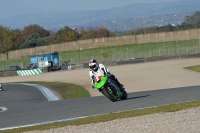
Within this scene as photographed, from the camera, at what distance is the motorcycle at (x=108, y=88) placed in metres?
19.2

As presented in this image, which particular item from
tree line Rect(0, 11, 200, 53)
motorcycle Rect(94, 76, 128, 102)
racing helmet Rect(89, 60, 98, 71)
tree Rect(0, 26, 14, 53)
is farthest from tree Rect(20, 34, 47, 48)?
racing helmet Rect(89, 60, 98, 71)

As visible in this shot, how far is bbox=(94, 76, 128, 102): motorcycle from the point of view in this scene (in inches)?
755

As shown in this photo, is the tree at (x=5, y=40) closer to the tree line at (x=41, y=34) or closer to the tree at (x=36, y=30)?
the tree line at (x=41, y=34)

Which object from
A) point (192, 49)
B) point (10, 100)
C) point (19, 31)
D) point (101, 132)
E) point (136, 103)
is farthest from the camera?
point (19, 31)

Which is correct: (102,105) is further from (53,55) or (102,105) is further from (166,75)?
(53,55)

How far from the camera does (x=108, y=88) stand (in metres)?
19.6

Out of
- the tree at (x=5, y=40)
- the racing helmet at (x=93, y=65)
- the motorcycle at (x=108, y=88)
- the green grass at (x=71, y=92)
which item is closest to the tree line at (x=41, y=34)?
the tree at (x=5, y=40)

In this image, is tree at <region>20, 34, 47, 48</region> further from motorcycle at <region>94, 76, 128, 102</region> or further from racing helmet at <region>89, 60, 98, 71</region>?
racing helmet at <region>89, 60, 98, 71</region>

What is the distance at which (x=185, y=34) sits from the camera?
8438 cm

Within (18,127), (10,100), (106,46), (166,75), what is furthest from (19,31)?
(18,127)

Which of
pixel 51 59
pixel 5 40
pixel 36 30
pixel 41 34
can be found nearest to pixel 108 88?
pixel 51 59

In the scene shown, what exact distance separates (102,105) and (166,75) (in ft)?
65.7

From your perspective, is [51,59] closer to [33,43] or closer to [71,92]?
[71,92]

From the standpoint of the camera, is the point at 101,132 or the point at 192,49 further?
the point at 192,49
